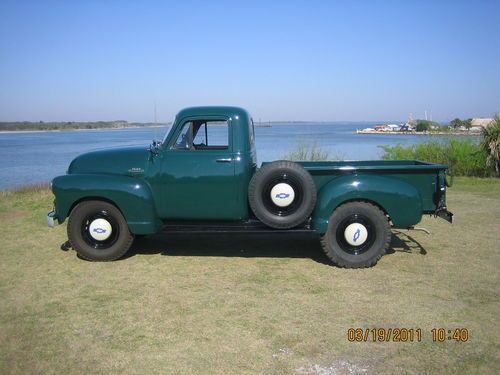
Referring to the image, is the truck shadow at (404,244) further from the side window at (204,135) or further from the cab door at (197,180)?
the side window at (204,135)

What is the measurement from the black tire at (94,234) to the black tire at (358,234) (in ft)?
8.09

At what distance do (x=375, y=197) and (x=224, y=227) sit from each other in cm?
181

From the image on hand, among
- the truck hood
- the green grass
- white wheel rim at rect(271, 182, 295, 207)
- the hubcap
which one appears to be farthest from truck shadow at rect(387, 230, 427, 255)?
the green grass

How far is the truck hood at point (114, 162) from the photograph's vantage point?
5586mm

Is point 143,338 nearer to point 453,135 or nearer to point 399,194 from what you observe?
point 399,194

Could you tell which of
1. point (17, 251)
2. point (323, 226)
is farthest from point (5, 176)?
point (323, 226)

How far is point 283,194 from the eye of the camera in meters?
5.17

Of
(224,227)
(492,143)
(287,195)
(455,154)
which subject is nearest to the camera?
(287,195)

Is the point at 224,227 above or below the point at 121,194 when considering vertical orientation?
below

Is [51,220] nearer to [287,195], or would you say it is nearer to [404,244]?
[287,195]

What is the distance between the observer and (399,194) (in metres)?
5.20

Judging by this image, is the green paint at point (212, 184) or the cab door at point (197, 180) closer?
the green paint at point (212, 184)

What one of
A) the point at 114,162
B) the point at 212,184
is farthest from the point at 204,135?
the point at 114,162

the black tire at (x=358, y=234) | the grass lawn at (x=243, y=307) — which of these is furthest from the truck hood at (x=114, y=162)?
the black tire at (x=358, y=234)
